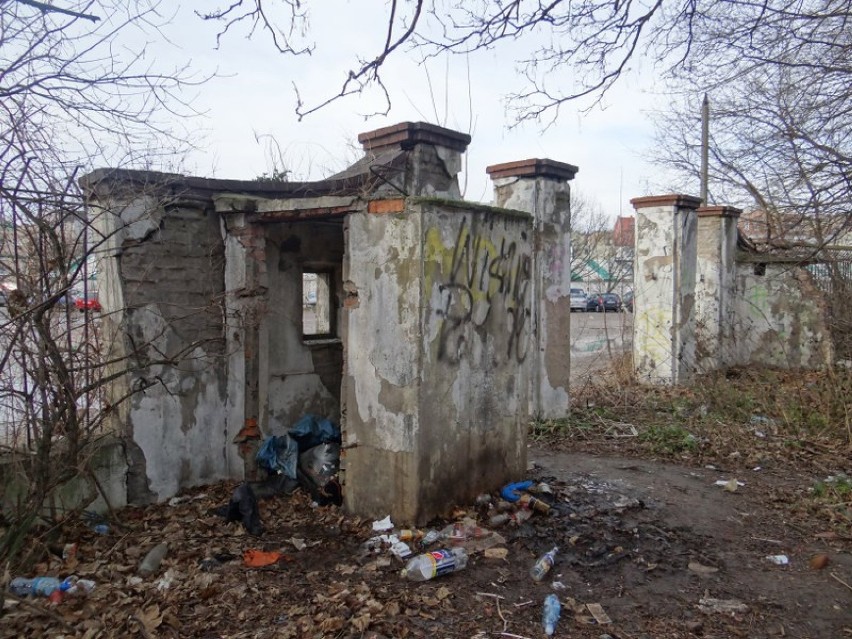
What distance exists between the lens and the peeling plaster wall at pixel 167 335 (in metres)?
5.70

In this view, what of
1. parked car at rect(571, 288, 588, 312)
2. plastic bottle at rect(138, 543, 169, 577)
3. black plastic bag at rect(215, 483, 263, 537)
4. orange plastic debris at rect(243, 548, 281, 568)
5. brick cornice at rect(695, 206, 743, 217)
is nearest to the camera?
plastic bottle at rect(138, 543, 169, 577)

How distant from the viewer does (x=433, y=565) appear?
462 cm

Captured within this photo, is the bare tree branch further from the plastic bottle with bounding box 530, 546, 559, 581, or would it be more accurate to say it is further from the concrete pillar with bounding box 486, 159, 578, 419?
the concrete pillar with bounding box 486, 159, 578, 419

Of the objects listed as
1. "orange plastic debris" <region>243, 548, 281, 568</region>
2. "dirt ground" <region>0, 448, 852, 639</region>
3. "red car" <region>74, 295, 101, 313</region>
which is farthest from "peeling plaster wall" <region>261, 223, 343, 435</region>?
"orange plastic debris" <region>243, 548, 281, 568</region>

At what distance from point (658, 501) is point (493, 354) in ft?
6.66

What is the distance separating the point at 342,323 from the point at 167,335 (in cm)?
156

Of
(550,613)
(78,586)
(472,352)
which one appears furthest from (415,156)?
(78,586)

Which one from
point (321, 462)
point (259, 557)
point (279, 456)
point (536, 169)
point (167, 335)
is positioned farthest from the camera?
point (536, 169)

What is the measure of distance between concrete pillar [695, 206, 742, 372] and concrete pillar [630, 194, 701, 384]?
707mm

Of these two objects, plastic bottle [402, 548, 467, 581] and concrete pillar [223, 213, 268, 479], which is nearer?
plastic bottle [402, 548, 467, 581]

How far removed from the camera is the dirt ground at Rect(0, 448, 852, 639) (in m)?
4.02

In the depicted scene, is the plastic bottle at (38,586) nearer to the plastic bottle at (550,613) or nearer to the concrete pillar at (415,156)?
the plastic bottle at (550,613)

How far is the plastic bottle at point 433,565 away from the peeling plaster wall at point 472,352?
0.63 meters

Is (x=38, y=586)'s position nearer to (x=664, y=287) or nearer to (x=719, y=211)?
(x=664, y=287)
